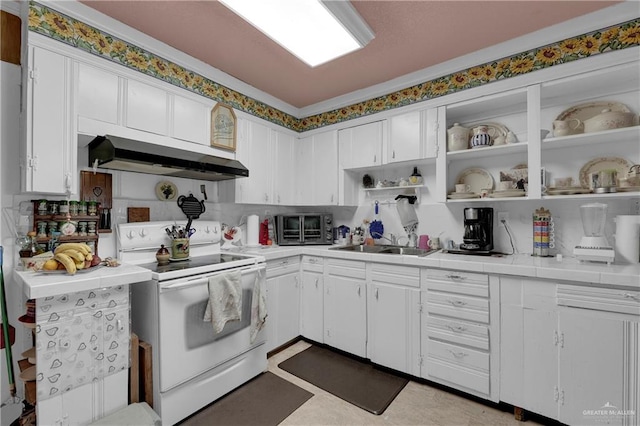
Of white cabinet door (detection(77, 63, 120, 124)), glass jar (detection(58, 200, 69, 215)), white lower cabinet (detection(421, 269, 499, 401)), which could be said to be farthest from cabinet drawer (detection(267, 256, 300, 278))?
white cabinet door (detection(77, 63, 120, 124))

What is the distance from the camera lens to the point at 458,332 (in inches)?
80.0

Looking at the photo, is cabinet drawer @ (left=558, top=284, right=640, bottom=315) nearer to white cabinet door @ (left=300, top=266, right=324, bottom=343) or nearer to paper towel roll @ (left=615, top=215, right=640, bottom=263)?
paper towel roll @ (left=615, top=215, right=640, bottom=263)

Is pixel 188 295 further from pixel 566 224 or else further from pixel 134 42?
pixel 566 224

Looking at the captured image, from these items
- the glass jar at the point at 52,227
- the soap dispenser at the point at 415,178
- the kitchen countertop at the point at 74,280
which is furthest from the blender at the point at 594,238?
the glass jar at the point at 52,227

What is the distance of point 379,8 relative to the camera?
1.74 meters

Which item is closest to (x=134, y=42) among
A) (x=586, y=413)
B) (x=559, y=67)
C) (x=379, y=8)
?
(x=379, y=8)

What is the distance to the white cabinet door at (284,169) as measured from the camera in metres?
3.16

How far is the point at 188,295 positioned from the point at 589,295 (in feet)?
7.98

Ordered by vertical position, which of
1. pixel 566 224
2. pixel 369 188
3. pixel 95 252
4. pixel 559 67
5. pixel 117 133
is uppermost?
pixel 559 67

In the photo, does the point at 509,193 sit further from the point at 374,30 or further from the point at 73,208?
the point at 73,208

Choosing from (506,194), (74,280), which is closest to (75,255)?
(74,280)

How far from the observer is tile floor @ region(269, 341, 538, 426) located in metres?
1.81

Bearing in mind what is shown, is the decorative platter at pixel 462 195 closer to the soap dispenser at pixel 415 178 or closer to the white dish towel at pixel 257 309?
the soap dispenser at pixel 415 178

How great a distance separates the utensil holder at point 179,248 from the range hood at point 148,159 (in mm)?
567
